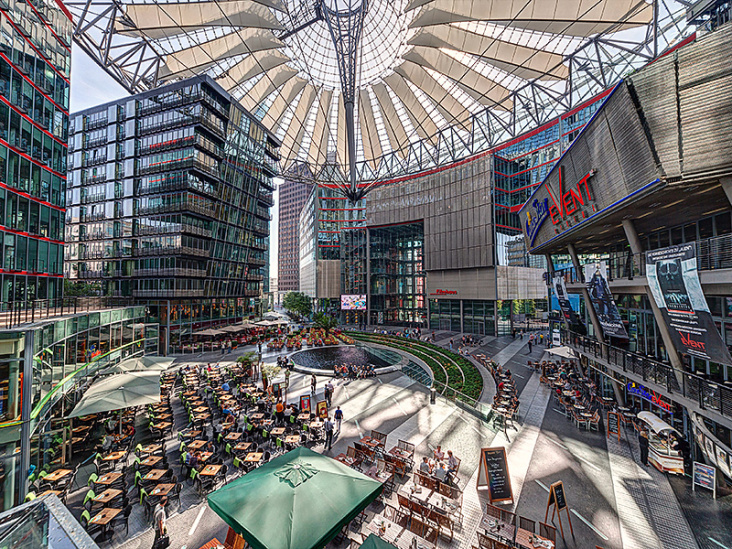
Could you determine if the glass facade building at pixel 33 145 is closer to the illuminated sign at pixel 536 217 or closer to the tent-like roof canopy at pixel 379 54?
the tent-like roof canopy at pixel 379 54

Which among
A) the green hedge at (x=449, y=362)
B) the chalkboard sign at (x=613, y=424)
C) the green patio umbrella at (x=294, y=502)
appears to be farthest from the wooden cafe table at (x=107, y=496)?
the chalkboard sign at (x=613, y=424)

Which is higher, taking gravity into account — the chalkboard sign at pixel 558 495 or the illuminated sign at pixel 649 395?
the illuminated sign at pixel 649 395

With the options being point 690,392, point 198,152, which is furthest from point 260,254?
point 690,392

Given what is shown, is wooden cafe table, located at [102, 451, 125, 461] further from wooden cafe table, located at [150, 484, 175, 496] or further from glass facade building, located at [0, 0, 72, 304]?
glass facade building, located at [0, 0, 72, 304]

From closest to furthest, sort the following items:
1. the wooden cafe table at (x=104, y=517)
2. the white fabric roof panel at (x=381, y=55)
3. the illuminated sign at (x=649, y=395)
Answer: the wooden cafe table at (x=104, y=517)
the illuminated sign at (x=649, y=395)
the white fabric roof panel at (x=381, y=55)

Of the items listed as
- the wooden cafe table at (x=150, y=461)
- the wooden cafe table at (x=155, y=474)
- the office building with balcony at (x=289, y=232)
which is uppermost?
the office building with balcony at (x=289, y=232)

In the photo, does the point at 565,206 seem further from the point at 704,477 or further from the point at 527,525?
the point at 527,525

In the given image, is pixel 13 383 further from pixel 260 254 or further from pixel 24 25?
pixel 260 254
